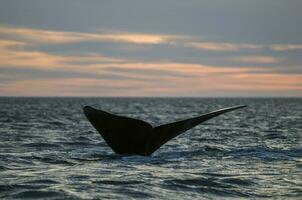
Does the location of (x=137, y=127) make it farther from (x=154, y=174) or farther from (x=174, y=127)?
(x=154, y=174)

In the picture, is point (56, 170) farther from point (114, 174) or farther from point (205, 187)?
point (205, 187)

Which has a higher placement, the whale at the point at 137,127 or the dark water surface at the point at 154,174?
the whale at the point at 137,127

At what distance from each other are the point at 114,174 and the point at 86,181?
1062 mm

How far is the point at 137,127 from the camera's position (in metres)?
13.7

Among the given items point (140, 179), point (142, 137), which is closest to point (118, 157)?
point (142, 137)

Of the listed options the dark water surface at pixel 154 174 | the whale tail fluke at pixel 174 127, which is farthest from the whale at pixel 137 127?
the dark water surface at pixel 154 174

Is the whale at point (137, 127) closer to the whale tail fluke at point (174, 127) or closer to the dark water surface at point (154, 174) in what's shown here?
the whale tail fluke at point (174, 127)

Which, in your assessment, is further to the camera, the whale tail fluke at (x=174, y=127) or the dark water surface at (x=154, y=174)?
the whale tail fluke at (x=174, y=127)

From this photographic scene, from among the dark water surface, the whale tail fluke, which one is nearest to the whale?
the whale tail fluke

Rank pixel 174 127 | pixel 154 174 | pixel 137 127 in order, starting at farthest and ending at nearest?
pixel 174 127 < pixel 137 127 < pixel 154 174

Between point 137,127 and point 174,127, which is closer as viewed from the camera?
point 137,127

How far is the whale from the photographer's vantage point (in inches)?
536

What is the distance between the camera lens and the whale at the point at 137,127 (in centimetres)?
1362

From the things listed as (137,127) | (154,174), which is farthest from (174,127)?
(154,174)
